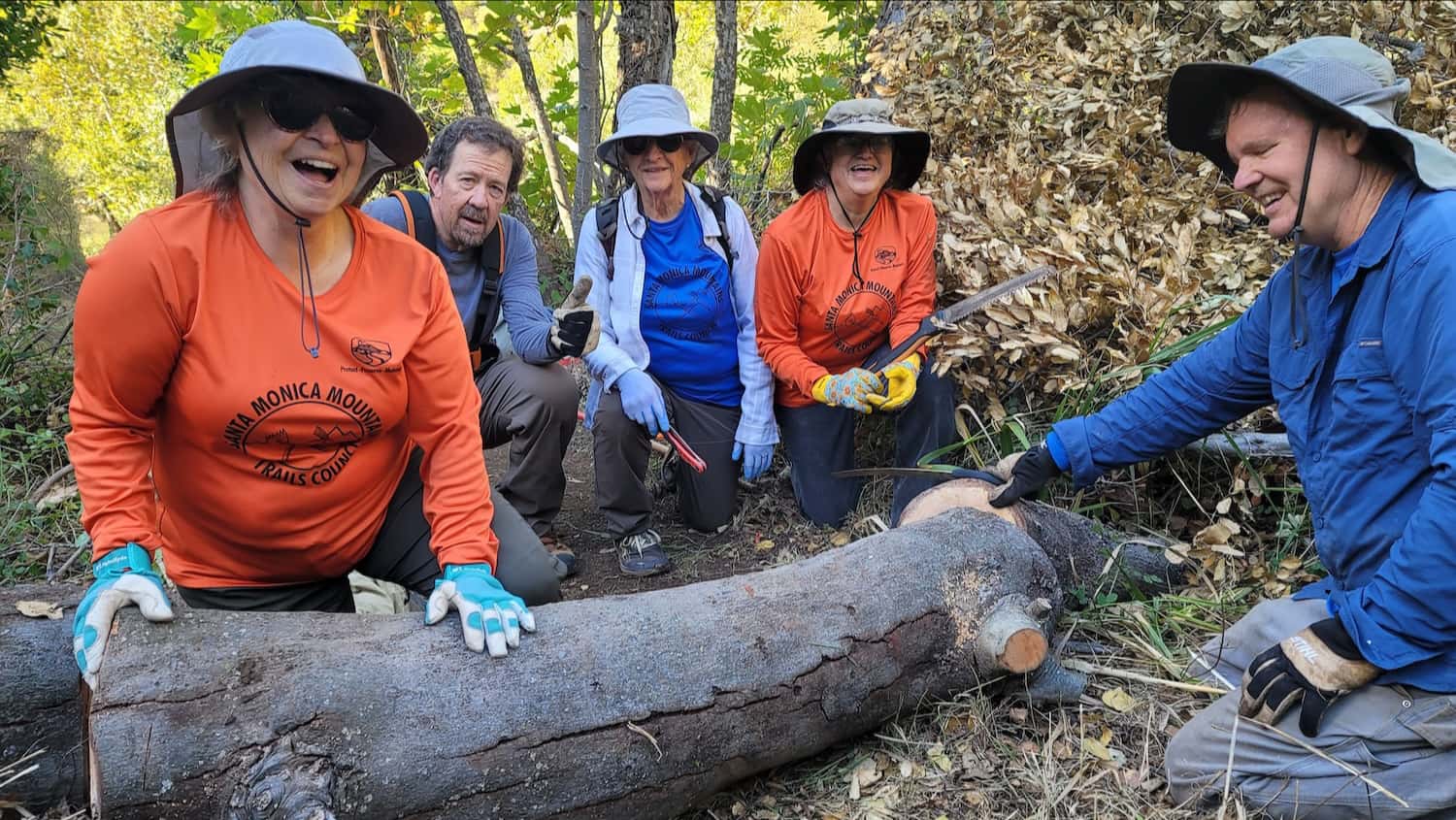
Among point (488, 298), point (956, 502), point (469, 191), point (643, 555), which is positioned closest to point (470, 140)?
point (469, 191)

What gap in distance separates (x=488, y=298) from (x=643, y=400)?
2.74ft

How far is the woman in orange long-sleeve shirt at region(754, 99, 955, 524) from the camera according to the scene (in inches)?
158

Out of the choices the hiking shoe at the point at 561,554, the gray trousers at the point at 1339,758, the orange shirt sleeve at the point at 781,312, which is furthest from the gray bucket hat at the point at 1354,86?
the hiking shoe at the point at 561,554

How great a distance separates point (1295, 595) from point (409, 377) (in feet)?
8.71

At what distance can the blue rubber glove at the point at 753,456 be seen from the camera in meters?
4.32

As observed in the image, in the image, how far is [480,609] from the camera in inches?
84.8

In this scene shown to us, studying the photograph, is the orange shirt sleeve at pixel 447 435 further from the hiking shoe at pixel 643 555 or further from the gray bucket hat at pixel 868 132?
the gray bucket hat at pixel 868 132

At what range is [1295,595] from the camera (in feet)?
8.49

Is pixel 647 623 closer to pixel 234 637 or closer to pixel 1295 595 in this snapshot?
pixel 234 637

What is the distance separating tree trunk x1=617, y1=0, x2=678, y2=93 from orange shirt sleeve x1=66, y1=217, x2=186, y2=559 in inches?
153

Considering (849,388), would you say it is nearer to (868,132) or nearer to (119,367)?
(868,132)

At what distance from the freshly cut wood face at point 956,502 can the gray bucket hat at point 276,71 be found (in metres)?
1.95

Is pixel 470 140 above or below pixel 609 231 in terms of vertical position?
above

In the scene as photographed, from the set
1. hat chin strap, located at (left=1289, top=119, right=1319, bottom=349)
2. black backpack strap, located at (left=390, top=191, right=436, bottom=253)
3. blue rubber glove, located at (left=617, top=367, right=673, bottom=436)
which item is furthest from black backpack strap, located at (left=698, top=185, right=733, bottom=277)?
Answer: hat chin strap, located at (left=1289, top=119, right=1319, bottom=349)
